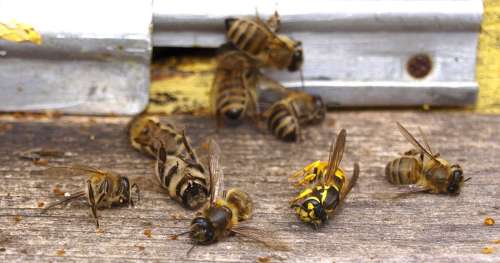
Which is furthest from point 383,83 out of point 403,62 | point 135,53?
point 135,53

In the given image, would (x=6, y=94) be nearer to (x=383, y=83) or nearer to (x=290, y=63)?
(x=290, y=63)

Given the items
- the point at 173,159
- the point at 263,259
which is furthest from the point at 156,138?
the point at 263,259

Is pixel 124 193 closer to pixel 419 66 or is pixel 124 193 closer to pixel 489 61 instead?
pixel 419 66

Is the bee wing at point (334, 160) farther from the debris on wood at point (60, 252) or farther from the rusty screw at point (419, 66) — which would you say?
the debris on wood at point (60, 252)

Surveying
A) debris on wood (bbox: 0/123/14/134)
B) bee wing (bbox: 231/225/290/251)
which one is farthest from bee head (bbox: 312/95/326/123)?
debris on wood (bbox: 0/123/14/134)

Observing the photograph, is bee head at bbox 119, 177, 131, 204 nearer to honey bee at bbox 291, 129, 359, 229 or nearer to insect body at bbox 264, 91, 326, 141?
honey bee at bbox 291, 129, 359, 229

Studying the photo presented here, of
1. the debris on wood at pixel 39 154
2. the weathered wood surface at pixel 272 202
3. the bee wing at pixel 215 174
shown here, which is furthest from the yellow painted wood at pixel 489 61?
the debris on wood at pixel 39 154
